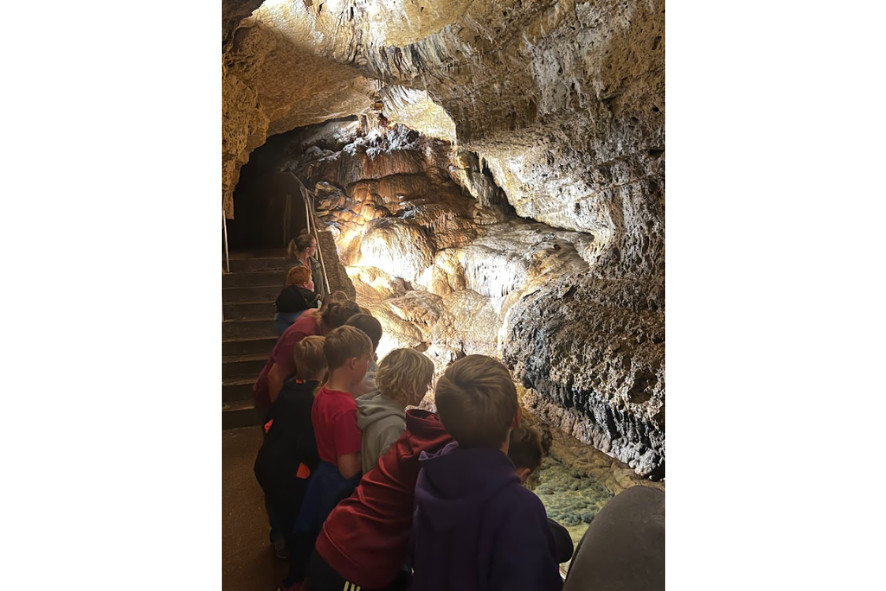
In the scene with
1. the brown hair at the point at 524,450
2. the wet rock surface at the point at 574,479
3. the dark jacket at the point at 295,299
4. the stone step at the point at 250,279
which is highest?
the stone step at the point at 250,279

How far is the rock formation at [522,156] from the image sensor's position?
2418 mm

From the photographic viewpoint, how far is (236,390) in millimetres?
1634

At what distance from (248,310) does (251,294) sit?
2.3 inches

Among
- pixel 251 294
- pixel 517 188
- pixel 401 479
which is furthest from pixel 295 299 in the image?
pixel 517 188

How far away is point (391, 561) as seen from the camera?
57.0 inches

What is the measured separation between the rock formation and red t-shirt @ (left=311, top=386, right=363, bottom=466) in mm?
264

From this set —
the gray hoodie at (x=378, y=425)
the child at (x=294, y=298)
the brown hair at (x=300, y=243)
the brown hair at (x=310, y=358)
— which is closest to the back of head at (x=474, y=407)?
the gray hoodie at (x=378, y=425)

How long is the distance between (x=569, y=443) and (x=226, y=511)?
1.34m

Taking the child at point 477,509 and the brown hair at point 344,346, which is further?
the brown hair at point 344,346

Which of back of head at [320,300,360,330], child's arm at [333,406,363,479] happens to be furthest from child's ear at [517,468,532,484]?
back of head at [320,300,360,330]

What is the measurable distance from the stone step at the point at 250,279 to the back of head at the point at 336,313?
7.4 inches

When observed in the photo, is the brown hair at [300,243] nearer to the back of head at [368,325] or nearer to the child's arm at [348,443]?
the back of head at [368,325]
